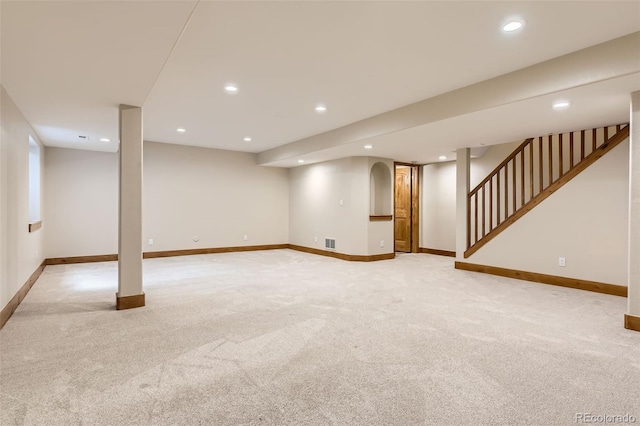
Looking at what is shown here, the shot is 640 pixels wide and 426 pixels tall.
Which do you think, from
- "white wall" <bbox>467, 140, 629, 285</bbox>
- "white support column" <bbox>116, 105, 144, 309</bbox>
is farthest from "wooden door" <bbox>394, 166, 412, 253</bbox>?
"white support column" <bbox>116, 105, 144, 309</bbox>

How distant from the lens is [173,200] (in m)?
7.60

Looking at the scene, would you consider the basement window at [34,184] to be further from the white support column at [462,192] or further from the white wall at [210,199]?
the white support column at [462,192]

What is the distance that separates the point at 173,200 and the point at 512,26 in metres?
7.10

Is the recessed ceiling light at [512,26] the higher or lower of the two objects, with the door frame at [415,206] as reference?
higher

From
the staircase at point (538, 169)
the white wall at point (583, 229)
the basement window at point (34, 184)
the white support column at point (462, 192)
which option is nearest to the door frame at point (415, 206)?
the staircase at point (538, 169)

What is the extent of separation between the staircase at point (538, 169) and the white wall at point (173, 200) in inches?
202

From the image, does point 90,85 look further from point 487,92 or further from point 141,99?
point 487,92

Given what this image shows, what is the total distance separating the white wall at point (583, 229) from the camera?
174 inches

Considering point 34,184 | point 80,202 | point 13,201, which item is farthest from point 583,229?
point 80,202

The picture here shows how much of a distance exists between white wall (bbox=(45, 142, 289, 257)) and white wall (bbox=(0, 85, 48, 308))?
2.23 m

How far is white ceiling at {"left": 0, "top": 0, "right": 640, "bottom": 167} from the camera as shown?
2.27 meters

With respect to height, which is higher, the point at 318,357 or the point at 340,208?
the point at 340,208

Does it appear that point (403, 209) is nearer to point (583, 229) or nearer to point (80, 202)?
point (583, 229)

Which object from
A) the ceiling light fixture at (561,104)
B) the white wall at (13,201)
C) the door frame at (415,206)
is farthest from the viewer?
the door frame at (415,206)
